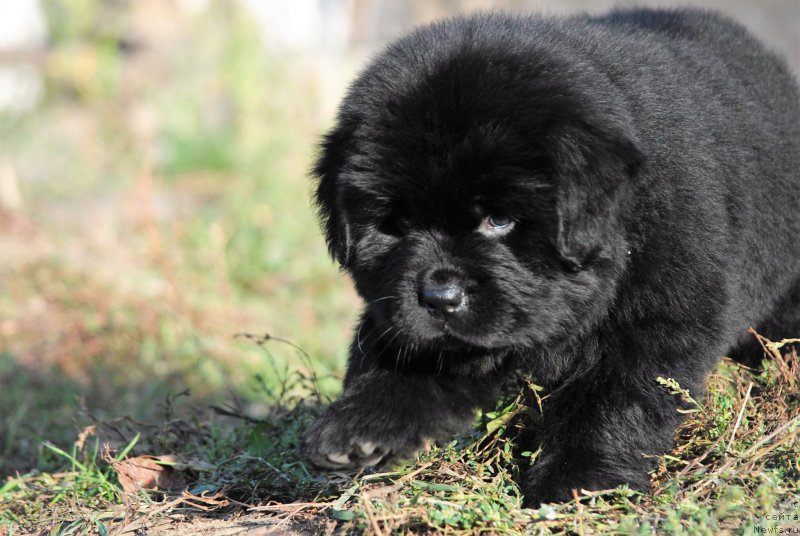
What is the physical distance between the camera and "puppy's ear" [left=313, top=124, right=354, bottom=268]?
9.68 feet

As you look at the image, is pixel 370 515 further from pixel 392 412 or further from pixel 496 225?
pixel 496 225

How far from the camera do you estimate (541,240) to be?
2.70 metres

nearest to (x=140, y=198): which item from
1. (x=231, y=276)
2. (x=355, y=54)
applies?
(x=231, y=276)

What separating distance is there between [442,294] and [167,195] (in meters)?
6.69

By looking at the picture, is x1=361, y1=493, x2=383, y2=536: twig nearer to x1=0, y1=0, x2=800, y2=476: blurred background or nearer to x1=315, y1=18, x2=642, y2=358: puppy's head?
x1=315, y1=18, x2=642, y2=358: puppy's head

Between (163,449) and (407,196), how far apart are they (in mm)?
1663

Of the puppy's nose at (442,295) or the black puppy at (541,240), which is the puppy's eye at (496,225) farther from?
the puppy's nose at (442,295)

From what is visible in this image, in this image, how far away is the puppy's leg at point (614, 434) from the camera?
271 cm

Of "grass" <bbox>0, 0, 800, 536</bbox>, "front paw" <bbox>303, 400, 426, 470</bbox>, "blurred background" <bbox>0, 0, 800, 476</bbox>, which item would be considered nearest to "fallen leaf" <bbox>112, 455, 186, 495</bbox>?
"grass" <bbox>0, 0, 800, 536</bbox>

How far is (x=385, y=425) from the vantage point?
2795 mm

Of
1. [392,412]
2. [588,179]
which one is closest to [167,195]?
[392,412]

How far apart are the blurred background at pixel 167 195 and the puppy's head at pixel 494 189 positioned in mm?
1427

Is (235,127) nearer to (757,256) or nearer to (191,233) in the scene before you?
(191,233)

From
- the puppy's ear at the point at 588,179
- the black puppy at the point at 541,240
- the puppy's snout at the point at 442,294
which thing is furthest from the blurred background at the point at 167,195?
the puppy's ear at the point at 588,179
